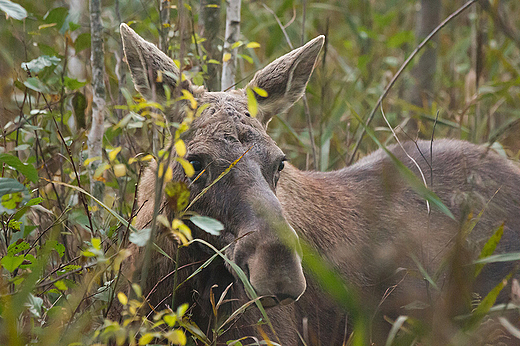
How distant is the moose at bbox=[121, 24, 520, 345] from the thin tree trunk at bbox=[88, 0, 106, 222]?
42 cm

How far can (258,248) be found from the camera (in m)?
2.67

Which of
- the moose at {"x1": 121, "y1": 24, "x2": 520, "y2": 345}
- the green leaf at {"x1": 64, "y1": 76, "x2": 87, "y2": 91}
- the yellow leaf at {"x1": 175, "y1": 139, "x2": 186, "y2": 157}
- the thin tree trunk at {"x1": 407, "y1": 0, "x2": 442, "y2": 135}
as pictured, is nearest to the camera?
the yellow leaf at {"x1": 175, "y1": 139, "x2": 186, "y2": 157}

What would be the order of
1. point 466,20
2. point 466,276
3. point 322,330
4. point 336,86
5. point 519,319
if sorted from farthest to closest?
point 466,20 < point 336,86 < point 322,330 < point 519,319 < point 466,276

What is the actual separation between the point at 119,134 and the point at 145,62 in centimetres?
137

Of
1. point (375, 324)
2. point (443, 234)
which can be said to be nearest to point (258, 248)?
point (375, 324)

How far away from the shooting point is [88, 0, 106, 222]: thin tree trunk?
376cm

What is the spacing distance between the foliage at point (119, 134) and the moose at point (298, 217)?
187 millimetres

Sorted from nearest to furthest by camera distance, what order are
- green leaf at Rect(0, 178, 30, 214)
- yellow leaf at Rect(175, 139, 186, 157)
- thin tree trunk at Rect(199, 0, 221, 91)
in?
yellow leaf at Rect(175, 139, 186, 157) < green leaf at Rect(0, 178, 30, 214) < thin tree trunk at Rect(199, 0, 221, 91)

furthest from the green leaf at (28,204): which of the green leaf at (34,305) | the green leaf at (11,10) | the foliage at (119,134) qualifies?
the green leaf at (11,10)

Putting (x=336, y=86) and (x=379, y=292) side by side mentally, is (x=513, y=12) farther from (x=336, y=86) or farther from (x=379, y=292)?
(x=379, y=292)

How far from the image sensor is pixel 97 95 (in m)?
3.85

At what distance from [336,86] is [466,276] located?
541 cm

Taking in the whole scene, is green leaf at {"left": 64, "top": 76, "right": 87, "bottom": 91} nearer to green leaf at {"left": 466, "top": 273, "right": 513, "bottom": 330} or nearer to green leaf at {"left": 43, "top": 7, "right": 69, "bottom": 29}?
green leaf at {"left": 43, "top": 7, "right": 69, "bottom": 29}

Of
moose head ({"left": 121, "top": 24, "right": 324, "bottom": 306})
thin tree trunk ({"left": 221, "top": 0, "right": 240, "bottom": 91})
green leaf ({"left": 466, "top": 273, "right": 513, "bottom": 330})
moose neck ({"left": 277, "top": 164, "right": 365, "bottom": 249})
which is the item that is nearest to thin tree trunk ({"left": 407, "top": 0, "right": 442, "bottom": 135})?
moose neck ({"left": 277, "top": 164, "right": 365, "bottom": 249})
